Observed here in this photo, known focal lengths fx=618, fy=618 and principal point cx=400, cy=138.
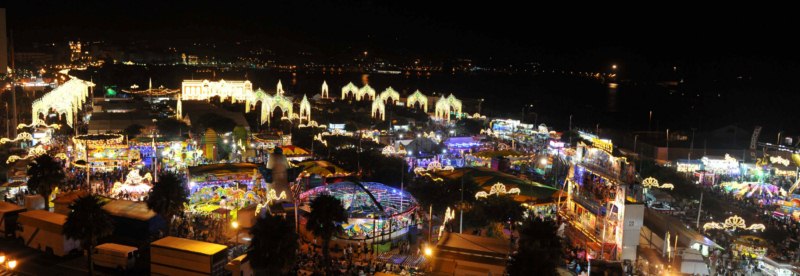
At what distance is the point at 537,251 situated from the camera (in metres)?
12.1

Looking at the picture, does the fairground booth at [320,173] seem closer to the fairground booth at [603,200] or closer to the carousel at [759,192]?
the fairground booth at [603,200]

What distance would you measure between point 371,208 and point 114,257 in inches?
309

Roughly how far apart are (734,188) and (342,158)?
17.8m

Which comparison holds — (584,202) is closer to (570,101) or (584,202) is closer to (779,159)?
(779,159)

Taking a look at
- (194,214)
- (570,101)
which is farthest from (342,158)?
(570,101)

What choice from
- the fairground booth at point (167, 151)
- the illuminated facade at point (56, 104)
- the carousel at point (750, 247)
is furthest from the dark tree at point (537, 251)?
the illuminated facade at point (56, 104)

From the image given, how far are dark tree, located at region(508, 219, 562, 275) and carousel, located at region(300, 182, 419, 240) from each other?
675cm

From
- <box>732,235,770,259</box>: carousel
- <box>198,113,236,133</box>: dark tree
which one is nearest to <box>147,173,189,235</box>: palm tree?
<box>732,235,770,259</box>: carousel

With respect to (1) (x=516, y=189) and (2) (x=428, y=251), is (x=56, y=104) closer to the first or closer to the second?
(1) (x=516, y=189)

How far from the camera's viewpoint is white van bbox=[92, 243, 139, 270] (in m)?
16.2

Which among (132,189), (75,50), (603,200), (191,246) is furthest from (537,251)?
(75,50)

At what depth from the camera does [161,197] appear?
1734cm

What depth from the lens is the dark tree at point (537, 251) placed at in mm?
→ 11992

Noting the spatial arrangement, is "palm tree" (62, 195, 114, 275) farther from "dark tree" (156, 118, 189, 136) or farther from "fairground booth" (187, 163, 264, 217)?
"dark tree" (156, 118, 189, 136)
